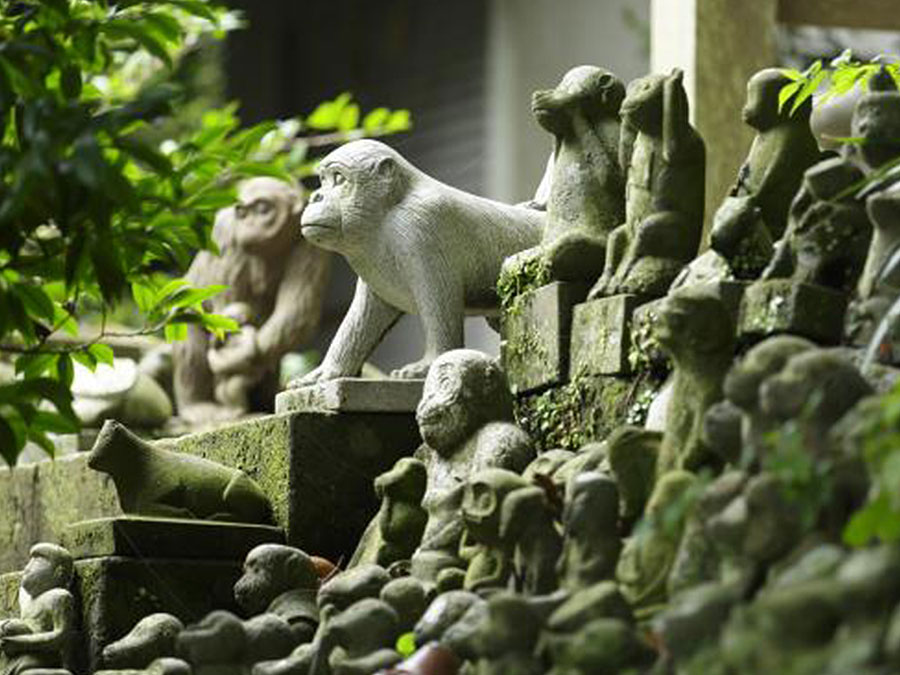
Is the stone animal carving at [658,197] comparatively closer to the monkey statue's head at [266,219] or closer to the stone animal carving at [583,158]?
the stone animal carving at [583,158]

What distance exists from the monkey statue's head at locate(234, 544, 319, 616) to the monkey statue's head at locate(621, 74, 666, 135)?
163 centimetres

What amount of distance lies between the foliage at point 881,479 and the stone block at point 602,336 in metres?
2.25

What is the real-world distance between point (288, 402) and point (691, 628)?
11.9 feet

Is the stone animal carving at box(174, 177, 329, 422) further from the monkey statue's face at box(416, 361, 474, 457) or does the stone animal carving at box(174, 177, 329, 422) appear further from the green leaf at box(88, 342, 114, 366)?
the green leaf at box(88, 342, 114, 366)

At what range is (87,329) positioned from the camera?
13.9m

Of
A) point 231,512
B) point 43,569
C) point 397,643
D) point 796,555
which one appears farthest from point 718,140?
point 796,555

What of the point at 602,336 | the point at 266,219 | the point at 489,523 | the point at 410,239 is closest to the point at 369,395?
the point at 410,239

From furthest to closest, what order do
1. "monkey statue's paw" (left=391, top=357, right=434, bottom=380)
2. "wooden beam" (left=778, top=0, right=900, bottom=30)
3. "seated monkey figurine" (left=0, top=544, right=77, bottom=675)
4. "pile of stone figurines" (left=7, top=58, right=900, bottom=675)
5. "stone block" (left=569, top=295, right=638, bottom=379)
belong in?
"wooden beam" (left=778, top=0, right=900, bottom=30), "monkey statue's paw" (left=391, top=357, right=434, bottom=380), "seated monkey figurine" (left=0, top=544, right=77, bottom=675), "stone block" (left=569, top=295, right=638, bottom=379), "pile of stone figurines" (left=7, top=58, right=900, bottom=675)

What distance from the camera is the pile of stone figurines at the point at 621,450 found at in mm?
4762

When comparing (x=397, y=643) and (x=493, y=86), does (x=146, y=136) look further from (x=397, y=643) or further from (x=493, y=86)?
(x=397, y=643)

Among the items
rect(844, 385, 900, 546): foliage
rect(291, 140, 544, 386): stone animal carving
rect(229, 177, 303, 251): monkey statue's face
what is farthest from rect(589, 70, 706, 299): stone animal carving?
rect(229, 177, 303, 251): monkey statue's face

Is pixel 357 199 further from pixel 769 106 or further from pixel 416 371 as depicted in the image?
pixel 769 106

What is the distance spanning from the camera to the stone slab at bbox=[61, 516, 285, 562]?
759 centimetres

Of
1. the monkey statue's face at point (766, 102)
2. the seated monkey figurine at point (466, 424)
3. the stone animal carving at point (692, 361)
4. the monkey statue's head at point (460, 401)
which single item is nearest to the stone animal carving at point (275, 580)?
the seated monkey figurine at point (466, 424)
